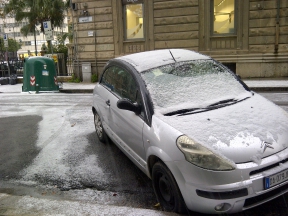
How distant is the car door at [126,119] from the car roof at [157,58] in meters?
0.17

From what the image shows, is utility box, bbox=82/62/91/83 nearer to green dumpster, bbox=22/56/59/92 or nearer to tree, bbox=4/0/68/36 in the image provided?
green dumpster, bbox=22/56/59/92

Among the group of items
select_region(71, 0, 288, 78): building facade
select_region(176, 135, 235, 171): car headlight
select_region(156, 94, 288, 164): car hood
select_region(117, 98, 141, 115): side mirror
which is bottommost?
select_region(176, 135, 235, 171): car headlight

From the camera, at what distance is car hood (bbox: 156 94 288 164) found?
286 centimetres

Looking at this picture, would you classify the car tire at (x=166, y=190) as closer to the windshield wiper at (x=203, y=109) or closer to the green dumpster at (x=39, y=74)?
the windshield wiper at (x=203, y=109)

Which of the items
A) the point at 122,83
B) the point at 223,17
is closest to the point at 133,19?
the point at 223,17

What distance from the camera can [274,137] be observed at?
10.0ft

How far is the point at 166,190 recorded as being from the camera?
3.27 metres

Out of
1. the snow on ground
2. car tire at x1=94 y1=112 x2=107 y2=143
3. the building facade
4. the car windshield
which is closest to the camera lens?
the snow on ground

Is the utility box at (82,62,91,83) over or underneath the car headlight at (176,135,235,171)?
over

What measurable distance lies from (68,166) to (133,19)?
41.2ft

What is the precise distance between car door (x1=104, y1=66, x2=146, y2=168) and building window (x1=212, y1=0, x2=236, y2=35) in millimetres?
10889

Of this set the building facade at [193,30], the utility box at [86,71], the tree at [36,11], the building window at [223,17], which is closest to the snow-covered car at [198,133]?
the building facade at [193,30]

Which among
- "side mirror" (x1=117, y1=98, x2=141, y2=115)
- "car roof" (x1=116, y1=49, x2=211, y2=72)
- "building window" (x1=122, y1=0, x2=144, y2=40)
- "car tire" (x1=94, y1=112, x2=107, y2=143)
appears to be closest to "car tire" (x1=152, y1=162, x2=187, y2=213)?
"side mirror" (x1=117, y1=98, x2=141, y2=115)

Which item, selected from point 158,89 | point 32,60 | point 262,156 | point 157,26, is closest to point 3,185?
point 158,89
